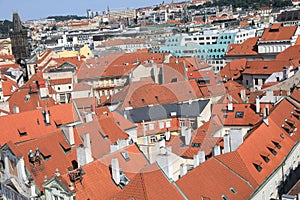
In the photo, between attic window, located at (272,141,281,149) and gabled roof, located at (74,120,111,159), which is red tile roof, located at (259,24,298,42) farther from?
gabled roof, located at (74,120,111,159)

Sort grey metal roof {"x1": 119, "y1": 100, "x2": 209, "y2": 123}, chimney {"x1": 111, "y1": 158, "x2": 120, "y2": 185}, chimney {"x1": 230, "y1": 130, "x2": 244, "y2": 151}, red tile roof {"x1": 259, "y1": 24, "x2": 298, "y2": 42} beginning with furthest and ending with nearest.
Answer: red tile roof {"x1": 259, "y1": 24, "x2": 298, "y2": 42}, grey metal roof {"x1": 119, "y1": 100, "x2": 209, "y2": 123}, chimney {"x1": 230, "y1": 130, "x2": 244, "y2": 151}, chimney {"x1": 111, "y1": 158, "x2": 120, "y2": 185}

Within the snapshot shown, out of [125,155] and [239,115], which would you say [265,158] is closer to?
[125,155]

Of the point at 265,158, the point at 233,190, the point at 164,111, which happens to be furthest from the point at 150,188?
the point at 164,111

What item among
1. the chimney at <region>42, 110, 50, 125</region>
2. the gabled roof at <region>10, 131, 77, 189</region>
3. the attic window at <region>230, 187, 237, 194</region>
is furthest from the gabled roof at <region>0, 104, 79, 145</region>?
the attic window at <region>230, 187, 237, 194</region>

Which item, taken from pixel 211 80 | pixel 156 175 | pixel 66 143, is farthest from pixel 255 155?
pixel 211 80

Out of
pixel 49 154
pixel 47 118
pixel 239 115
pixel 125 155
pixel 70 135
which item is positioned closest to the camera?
pixel 125 155

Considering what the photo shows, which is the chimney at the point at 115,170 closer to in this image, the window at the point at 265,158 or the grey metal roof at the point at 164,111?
the window at the point at 265,158

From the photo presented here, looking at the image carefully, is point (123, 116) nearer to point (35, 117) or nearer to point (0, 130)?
point (35, 117)
